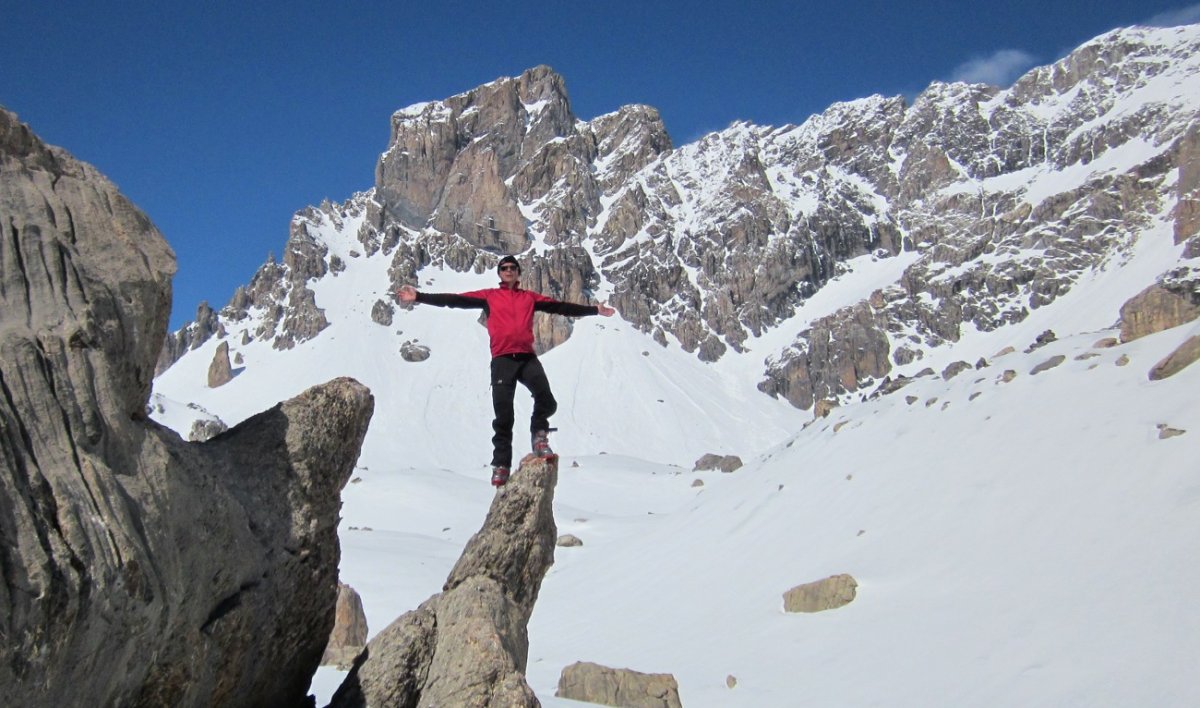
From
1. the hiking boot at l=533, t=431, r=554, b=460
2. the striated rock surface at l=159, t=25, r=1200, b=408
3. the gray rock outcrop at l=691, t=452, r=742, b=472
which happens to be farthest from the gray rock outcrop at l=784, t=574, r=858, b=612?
the striated rock surface at l=159, t=25, r=1200, b=408

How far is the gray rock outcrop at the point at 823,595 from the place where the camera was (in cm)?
1491

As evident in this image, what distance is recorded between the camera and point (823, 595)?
15188mm

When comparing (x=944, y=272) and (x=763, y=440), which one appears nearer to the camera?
(x=763, y=440)

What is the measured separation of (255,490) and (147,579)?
5.15ft

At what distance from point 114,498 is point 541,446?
13.4 ft

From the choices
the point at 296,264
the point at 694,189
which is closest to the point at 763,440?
the point at 694,189

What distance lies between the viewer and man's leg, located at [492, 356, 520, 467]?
796 cm

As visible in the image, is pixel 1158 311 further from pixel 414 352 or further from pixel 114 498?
pixel 414 352

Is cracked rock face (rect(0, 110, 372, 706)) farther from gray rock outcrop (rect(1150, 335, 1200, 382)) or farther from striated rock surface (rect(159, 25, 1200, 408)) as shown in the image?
striated rock surface (rect(159, 25, 1200, 408))

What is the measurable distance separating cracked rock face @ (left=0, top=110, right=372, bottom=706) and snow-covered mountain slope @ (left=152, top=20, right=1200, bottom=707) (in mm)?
5177

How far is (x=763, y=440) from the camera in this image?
102 meters

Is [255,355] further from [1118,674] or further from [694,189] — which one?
[1118,674]

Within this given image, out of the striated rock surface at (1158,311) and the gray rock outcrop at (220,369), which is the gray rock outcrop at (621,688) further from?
the gray rock outcrop at (220,369)

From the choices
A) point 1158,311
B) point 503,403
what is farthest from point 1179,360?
point 503,403
